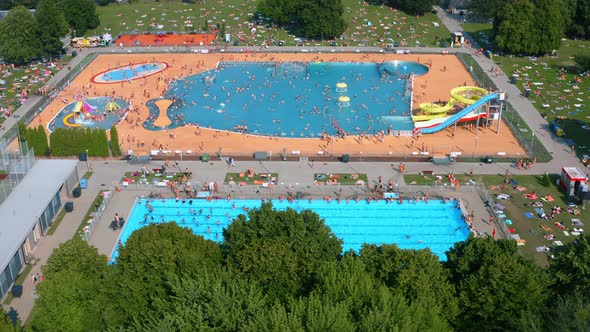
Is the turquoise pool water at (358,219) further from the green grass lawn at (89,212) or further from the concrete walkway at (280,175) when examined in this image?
the green grass lawn at (89,212)

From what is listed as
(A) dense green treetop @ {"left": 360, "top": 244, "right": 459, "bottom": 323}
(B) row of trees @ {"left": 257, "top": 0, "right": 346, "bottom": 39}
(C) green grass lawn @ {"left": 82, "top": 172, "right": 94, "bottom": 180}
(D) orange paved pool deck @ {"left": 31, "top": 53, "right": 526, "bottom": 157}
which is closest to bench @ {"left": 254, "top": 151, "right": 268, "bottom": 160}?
(D) orange paved pool deck @ {"left": 31, "top": 53, "right": 526, "bottom": 157}

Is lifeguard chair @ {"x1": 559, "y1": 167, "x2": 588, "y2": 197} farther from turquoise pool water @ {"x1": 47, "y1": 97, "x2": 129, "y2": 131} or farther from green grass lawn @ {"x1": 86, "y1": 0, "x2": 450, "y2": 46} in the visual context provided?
green grass lawn @ {"x1": 86, "y1": 0, "x2": 450, "y2": 46}

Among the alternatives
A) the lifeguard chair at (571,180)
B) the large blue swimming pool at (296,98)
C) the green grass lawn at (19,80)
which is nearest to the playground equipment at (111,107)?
the large blue swimming pool at (296,98)

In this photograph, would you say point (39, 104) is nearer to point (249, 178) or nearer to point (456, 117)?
point (249, 178)

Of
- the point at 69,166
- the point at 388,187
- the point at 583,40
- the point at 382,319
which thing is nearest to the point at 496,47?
the point at 583,40

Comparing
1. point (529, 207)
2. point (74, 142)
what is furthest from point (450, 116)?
point (74, 142)

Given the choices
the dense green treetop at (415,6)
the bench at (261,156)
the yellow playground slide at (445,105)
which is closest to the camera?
the bench at (261,156)

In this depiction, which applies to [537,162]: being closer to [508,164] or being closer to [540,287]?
[508,164]
